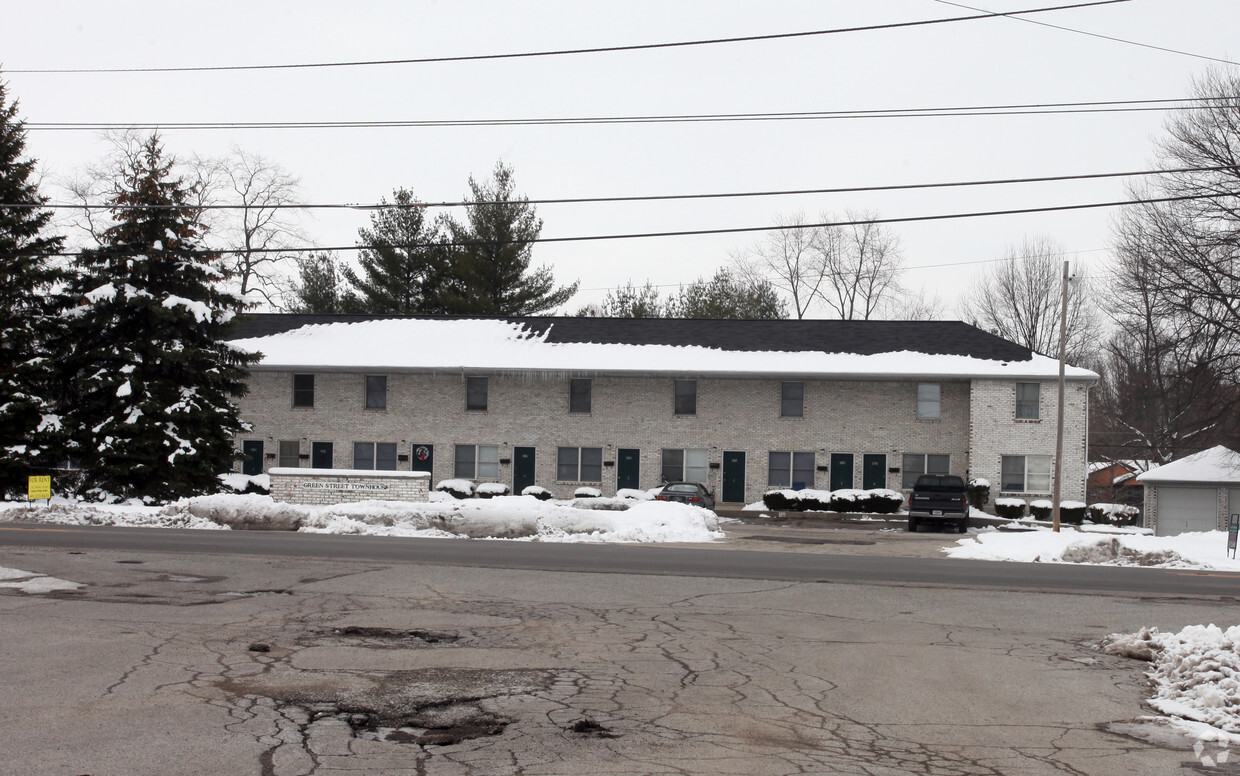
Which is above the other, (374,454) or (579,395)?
(579,395)

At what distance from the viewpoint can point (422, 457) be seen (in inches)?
1826

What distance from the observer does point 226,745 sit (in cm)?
743

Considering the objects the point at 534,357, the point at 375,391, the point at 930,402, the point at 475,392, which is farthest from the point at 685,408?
the point at 375,391

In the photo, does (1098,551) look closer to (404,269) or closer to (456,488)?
(456,488)

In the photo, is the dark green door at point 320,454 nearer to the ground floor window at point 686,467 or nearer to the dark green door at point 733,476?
the ground floor window at point 686,467

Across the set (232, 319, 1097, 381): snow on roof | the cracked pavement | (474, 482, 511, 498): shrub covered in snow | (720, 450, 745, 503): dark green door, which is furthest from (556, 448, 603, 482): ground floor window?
the cracked pavement

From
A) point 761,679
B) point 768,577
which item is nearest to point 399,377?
point 768,577

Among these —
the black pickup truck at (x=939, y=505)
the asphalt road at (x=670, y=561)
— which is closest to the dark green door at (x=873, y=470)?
the black pickup truck at (x=939, y=505)

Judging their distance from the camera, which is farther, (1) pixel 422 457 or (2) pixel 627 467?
(1) pixel 422 457

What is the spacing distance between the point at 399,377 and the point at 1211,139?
33016 millimetres

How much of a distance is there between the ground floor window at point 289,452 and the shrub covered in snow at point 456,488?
7507 millimetres

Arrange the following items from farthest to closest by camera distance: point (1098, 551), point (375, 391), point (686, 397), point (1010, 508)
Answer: point (375, 391), point (686, 397), point (1010, 508), point (1098, 551)

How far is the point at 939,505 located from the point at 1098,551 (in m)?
12.7

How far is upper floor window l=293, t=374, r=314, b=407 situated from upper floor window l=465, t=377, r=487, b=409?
6.94m
